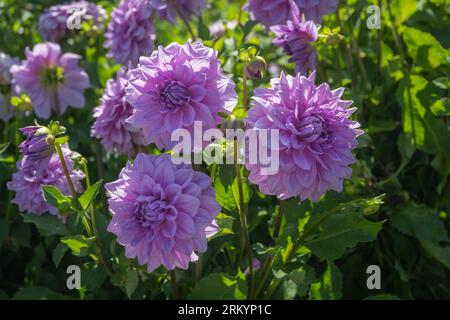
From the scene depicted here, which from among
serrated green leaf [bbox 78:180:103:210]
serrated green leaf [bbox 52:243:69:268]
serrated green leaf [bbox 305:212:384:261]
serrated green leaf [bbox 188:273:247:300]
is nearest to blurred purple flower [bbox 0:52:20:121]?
serrated green leaf [bbox 52:243:69:268]

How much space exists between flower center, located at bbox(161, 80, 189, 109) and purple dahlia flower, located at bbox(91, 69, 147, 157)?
0.31 metres

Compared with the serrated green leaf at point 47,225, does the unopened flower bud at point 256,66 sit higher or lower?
higher

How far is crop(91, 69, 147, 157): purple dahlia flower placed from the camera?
1597 mm

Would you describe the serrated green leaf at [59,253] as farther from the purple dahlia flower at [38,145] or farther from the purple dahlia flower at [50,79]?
the purple dahlia flower at [50,79]

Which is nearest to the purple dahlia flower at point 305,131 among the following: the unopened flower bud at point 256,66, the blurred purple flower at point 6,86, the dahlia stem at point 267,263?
the unopened flower bud at point 256,66

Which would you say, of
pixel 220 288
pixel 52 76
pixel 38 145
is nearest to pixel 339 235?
pixel 220 288

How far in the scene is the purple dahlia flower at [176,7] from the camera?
1792mm

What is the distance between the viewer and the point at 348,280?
6.05 feet

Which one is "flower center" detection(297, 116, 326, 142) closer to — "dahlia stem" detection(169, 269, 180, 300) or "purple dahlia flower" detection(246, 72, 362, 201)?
"purple dahlia flower" detection(246, 72, 362, 201)

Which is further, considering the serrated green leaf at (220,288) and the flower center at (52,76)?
the flower center at (52,76)

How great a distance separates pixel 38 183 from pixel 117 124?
27 cm

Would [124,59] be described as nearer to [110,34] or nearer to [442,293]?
[110,34]

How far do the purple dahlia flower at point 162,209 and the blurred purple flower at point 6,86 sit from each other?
1022 mm
